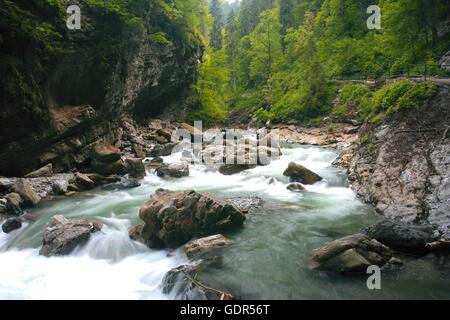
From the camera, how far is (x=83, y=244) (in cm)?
872

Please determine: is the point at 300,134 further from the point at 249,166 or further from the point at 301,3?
the point at 301,3

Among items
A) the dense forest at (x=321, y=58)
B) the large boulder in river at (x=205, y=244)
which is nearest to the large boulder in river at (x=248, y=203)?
the large boulder in river at (x=205, y=244)

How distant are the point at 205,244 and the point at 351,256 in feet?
10.6

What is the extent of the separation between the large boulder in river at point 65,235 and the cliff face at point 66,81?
571 centimetres

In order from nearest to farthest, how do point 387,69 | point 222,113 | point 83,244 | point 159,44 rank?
point 83,244 < point 159,44 < point 387,69 < point 222,113

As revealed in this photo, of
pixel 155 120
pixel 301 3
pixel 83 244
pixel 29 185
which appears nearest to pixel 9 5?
pixel 29 185

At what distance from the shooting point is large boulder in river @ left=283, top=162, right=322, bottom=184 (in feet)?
45.6

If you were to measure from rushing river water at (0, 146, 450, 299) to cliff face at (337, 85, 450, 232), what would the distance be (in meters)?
0.68

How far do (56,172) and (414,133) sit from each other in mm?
14731

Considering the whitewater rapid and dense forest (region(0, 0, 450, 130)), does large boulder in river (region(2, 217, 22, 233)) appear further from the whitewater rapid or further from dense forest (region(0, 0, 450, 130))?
dense forest (region(0, 0, 450, 130))

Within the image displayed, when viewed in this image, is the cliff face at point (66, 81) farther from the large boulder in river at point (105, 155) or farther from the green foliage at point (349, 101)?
the green foliage at point (349, 101)

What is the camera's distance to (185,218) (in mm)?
8688

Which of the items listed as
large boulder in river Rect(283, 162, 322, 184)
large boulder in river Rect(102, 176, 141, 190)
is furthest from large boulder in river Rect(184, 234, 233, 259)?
large boulder in river Rect(102, 176, 141, 190)

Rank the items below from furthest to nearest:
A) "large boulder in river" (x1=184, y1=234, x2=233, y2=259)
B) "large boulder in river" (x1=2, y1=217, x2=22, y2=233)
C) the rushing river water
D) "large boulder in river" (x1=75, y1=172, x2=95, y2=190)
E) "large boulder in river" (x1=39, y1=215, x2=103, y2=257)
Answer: "large boulder in river" (x1=75, y1=172, x2=95, y2=190) < "large boulder in river" (x1=2, y1=217, x2=22, y2=233) < "large boulder in river" (x1=39, y1=215, x2=103, y2=257) < "large boulder in river" (x1=184, y1=234, x2=233, y2=259) < the rushing river water
